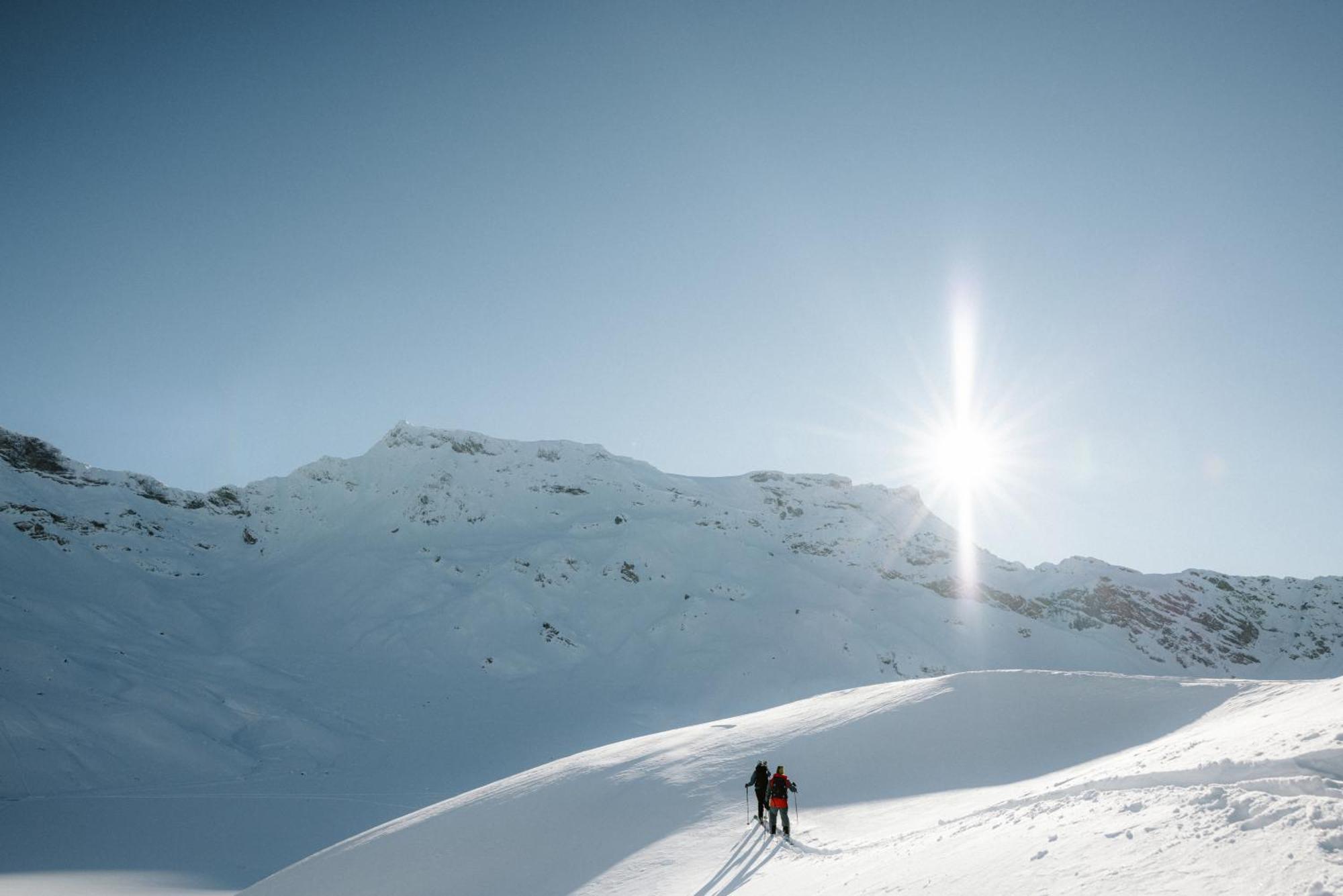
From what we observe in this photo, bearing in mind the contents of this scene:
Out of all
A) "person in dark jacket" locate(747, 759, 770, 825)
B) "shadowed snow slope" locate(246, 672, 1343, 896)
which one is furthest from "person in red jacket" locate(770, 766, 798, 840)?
"person in dark jacket" locate(747, 759, 770, 825)

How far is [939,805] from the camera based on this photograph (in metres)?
12.2

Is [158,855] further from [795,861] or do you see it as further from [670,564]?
[670,564]

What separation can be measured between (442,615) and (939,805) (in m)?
43.1

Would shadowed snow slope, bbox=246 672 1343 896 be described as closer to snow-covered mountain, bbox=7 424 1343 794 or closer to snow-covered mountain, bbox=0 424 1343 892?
snow-covered mountain, bbox=0 424 1343 892

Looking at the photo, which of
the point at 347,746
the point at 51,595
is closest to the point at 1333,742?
the point at 347,746

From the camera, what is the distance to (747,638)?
51031 mm

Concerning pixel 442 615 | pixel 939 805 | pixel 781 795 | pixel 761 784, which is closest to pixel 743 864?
pixel 781 795

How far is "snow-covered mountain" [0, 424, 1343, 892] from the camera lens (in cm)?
2775

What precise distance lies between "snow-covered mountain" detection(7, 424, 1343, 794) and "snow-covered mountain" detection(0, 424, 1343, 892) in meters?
0.22

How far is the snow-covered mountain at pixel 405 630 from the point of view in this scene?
27.8 m

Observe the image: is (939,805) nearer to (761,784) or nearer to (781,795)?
(781,795)

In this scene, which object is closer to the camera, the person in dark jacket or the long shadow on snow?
the long shadow on snow

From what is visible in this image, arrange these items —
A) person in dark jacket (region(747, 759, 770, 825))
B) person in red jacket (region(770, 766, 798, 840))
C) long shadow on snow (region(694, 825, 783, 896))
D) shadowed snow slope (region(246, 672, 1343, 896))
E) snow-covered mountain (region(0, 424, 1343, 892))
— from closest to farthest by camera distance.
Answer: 1. shadowed snow slope (region(246, 672, 1343, 896))
2. long shadow on snow (region(694, 825, 783, 896))
3. person in red jacket (region(770, 766, 798, 840))
4. person in dark jacket (region(747, 759, 770, 825))
5. snow-covered mountain (region(0, 424, 1343, 892))

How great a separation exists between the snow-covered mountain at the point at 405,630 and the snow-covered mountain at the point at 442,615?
0.71ft
